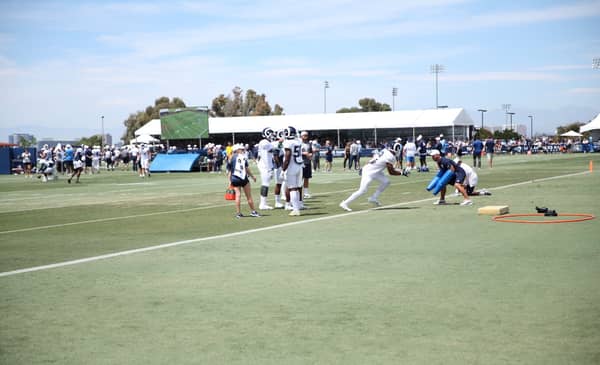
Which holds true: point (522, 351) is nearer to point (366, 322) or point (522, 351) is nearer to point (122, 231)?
point (366, 322)

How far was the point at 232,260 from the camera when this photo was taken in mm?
10766

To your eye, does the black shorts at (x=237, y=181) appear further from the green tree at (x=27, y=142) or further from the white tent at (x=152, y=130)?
the green tree at (x=27, y=142)

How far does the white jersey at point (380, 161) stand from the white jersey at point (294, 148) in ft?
5.47

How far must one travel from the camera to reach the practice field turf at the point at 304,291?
6.10m

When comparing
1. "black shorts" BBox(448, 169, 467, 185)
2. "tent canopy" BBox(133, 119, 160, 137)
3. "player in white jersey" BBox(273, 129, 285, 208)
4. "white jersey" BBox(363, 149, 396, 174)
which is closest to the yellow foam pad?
"white jersey" BBox(363, 149, 396, 174)

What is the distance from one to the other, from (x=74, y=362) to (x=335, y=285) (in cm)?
357

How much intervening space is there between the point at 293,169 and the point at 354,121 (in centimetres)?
8329

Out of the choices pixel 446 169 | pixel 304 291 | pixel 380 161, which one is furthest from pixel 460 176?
pixel 304 291

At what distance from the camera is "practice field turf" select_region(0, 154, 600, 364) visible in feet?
20.0

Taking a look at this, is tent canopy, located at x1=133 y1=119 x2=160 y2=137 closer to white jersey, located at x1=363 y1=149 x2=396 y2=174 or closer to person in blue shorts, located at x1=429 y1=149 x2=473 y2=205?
person in blue shorts, located at x1=429 y1=149 x2=473 y2=205

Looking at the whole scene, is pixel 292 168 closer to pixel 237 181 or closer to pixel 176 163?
pixel 237 181

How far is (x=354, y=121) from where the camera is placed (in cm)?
10019

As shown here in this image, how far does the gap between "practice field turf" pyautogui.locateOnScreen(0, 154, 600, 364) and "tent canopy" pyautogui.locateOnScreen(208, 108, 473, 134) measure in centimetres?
7900

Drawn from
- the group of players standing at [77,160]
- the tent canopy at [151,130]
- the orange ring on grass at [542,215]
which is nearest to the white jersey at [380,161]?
the orange ring on grass at [542,215]
